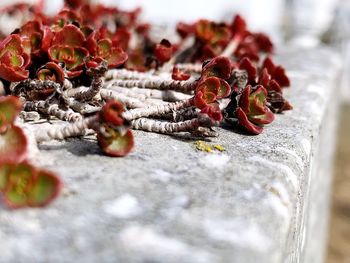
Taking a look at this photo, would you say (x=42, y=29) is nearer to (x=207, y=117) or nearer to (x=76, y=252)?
(x=207, y=117)

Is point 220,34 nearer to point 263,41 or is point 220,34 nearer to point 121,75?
point 263,41

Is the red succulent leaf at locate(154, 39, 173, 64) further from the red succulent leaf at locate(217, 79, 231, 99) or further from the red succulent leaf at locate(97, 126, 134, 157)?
the red succulent leaf at locate(97, 126, 134, 157)

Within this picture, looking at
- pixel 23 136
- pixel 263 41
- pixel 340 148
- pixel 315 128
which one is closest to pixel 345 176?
pixel 340 148

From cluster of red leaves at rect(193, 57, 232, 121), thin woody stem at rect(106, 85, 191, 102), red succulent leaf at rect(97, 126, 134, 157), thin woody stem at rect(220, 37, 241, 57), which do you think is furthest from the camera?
→ thin woody stem at rect(220, 37, 241, 57)

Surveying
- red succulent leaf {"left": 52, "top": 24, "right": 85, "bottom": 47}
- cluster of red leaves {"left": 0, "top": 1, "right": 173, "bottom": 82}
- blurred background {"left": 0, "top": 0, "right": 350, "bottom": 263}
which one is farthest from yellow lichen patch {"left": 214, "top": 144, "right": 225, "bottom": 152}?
blurred background {"left": 0, "top": 0, "right": 350, "bottom": 263}

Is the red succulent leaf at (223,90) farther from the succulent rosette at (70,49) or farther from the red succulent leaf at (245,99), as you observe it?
the succulent rosette at (70,49)

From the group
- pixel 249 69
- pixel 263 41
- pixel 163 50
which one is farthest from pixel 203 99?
pixel 263 41
